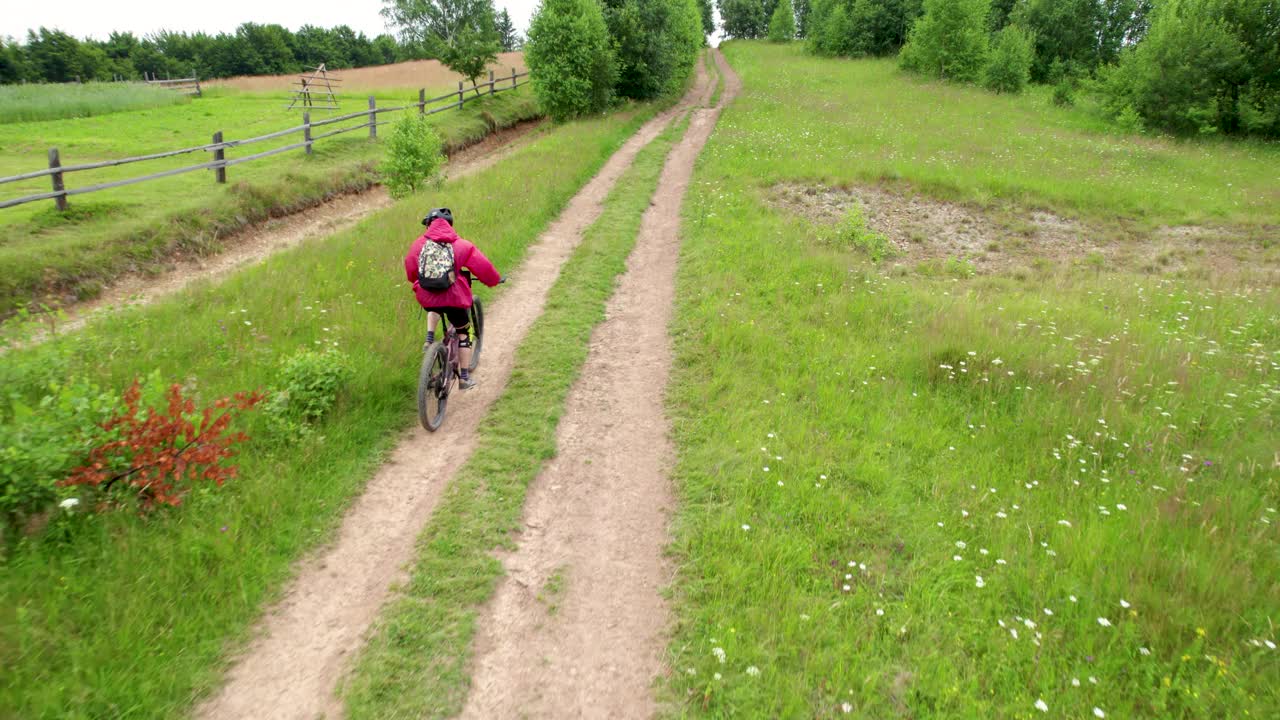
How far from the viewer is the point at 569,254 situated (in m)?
13.1

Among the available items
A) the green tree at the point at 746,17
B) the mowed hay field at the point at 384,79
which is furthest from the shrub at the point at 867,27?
the green tree at the point at 746,17

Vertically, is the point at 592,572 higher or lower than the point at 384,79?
lower

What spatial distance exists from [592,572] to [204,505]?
10.5 ft

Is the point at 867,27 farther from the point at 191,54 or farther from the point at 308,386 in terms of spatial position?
the point at 191,54

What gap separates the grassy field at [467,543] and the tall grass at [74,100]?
101 ft

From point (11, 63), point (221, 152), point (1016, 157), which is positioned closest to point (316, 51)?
point (11, 63)

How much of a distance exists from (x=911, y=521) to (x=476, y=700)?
3722mm

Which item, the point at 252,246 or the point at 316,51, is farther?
the point at 316,51

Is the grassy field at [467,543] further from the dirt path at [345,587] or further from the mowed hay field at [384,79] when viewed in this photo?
the mowed hay field at [384,79]

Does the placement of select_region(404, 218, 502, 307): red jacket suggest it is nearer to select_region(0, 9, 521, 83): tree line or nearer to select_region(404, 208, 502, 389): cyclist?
select_region(404, 208, 502, 389): cyclist

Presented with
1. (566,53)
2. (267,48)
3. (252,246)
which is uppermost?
(267,48)

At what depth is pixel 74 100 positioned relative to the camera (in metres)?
29.0

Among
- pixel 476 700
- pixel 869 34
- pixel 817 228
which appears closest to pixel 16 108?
pixel 817 228

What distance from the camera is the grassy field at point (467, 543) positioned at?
3.88 meters
